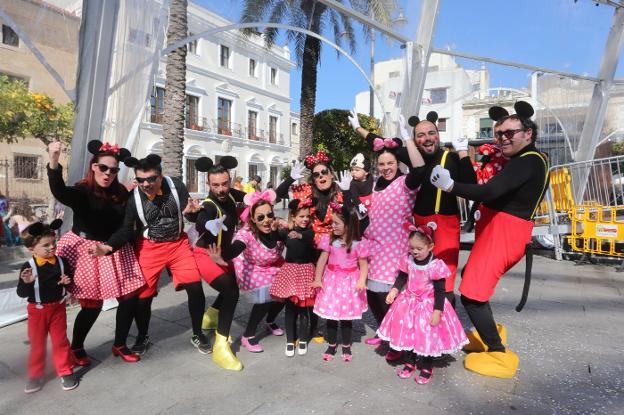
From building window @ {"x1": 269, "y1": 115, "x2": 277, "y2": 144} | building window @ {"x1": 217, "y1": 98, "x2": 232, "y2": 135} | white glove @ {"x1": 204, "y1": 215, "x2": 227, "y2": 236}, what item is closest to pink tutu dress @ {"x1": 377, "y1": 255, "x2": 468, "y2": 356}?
white glove @ {"x1": 204, "y1": 215, "x2": 227, "y2": 236}

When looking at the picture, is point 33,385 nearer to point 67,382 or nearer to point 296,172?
point 67,382

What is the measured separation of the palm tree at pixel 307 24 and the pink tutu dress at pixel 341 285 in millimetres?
8278

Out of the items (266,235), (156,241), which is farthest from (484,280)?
(156,241)

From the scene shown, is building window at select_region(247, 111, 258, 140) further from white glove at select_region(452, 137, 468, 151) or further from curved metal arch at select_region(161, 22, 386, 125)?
white glove at select_region(452, 137, 468, 151)

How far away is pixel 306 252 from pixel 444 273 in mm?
1142

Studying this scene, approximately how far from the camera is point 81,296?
2.96m

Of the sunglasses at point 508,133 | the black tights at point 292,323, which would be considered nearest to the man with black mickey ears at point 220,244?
the black tights at point 292,323

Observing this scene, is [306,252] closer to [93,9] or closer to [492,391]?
[492,391]

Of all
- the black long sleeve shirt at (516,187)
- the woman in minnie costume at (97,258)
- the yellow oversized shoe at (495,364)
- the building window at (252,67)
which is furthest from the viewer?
the building window at (252,67)

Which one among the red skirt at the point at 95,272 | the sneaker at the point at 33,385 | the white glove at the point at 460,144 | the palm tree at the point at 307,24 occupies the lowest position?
the sneaker at the point at 33,385

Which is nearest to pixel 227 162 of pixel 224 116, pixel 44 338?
pixel 44 338

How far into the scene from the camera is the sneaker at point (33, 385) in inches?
107

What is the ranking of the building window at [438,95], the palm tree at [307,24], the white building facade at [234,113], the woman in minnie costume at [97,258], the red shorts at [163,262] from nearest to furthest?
the woman in minnie costume at [97,258]
the red shorts at [163,262]
the palm tree at [307,24]
the white building facade at [234,113]
the building window at [438,95]

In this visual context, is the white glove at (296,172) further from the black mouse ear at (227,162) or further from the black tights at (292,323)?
the black tights at (292,323)
